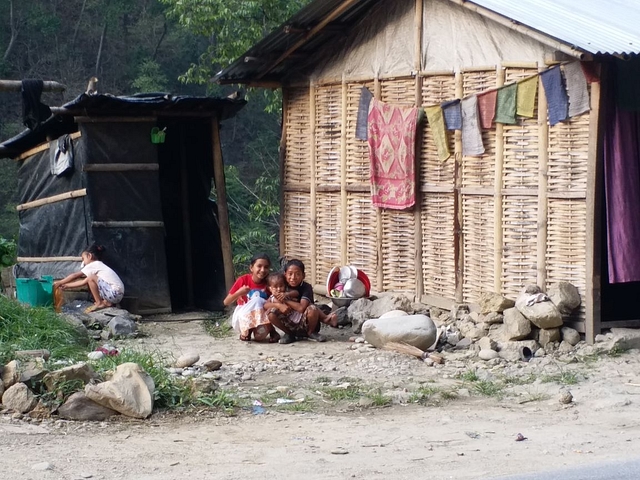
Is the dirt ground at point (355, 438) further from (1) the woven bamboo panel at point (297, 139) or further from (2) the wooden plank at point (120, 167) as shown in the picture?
(1) the woven bamboo panel at point (297, 139)

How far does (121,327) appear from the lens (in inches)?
398

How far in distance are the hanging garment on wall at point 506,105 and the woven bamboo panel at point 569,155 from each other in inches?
16.8

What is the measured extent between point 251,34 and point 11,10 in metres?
11.9

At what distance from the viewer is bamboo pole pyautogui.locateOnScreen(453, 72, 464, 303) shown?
1012cm

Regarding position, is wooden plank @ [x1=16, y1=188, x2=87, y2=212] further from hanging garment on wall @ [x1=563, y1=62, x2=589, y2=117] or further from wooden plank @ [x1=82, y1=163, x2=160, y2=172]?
hanging garment on wall @ [x1=563, y1=62, x2=589, y2=117]

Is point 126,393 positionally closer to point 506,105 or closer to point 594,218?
point 594,218

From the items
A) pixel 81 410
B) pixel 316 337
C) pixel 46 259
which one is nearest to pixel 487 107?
pixel 316 337

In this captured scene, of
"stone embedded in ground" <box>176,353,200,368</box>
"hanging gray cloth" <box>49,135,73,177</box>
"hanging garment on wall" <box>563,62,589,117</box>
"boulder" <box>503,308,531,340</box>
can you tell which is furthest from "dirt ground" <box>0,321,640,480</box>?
"hanging gray cloth" <box>49,135,73,177</box>

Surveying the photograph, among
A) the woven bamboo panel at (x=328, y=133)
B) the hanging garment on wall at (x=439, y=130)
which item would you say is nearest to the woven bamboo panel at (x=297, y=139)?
the woven bamboo panel at (x=328, y=133)

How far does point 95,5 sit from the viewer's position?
2859cm

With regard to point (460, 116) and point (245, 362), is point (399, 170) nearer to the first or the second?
point (460, 116)

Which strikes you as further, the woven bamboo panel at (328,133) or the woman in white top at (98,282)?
the woven bamboo panel at (328,133)

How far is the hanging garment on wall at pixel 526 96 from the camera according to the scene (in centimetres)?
925

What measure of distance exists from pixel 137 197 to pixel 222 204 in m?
1.05
